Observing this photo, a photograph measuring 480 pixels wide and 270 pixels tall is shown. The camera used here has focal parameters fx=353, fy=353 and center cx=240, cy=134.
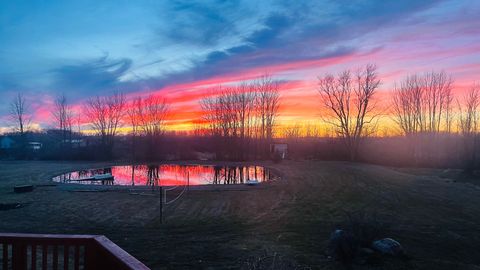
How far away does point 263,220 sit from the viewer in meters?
9.95

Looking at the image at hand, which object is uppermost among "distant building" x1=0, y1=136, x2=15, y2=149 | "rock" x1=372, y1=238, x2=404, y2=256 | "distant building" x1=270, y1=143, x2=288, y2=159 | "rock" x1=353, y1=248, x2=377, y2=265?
"distant building" x1=0, y1=136, x2=15, y2=149

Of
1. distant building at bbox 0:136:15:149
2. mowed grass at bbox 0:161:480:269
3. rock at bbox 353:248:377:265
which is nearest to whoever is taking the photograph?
rock at bbox 353:248:377:265

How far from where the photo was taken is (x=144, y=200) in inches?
494

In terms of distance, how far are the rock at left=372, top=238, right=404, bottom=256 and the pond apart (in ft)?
34.4

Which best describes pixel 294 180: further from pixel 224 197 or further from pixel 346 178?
pixel 224 197

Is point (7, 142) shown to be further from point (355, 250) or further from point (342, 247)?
point (355, 250)

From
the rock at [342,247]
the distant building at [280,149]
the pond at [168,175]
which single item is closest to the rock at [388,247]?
the rock at [342,247]

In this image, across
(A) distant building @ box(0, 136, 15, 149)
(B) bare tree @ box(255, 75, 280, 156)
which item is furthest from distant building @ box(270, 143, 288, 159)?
(A) distant building @ box(0, 136, 15, 149)

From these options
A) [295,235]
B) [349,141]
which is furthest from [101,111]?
[295,235]

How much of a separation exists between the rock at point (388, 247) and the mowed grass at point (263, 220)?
225 mm

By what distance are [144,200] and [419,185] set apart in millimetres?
12192

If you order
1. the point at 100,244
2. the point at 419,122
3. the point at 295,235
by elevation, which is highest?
the point at 419,122

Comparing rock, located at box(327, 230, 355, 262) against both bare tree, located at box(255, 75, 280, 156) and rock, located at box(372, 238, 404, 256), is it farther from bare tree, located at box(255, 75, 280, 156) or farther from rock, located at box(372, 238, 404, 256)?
bare tree, located at box(255, 75, 280, 156)

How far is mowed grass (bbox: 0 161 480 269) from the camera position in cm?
703
